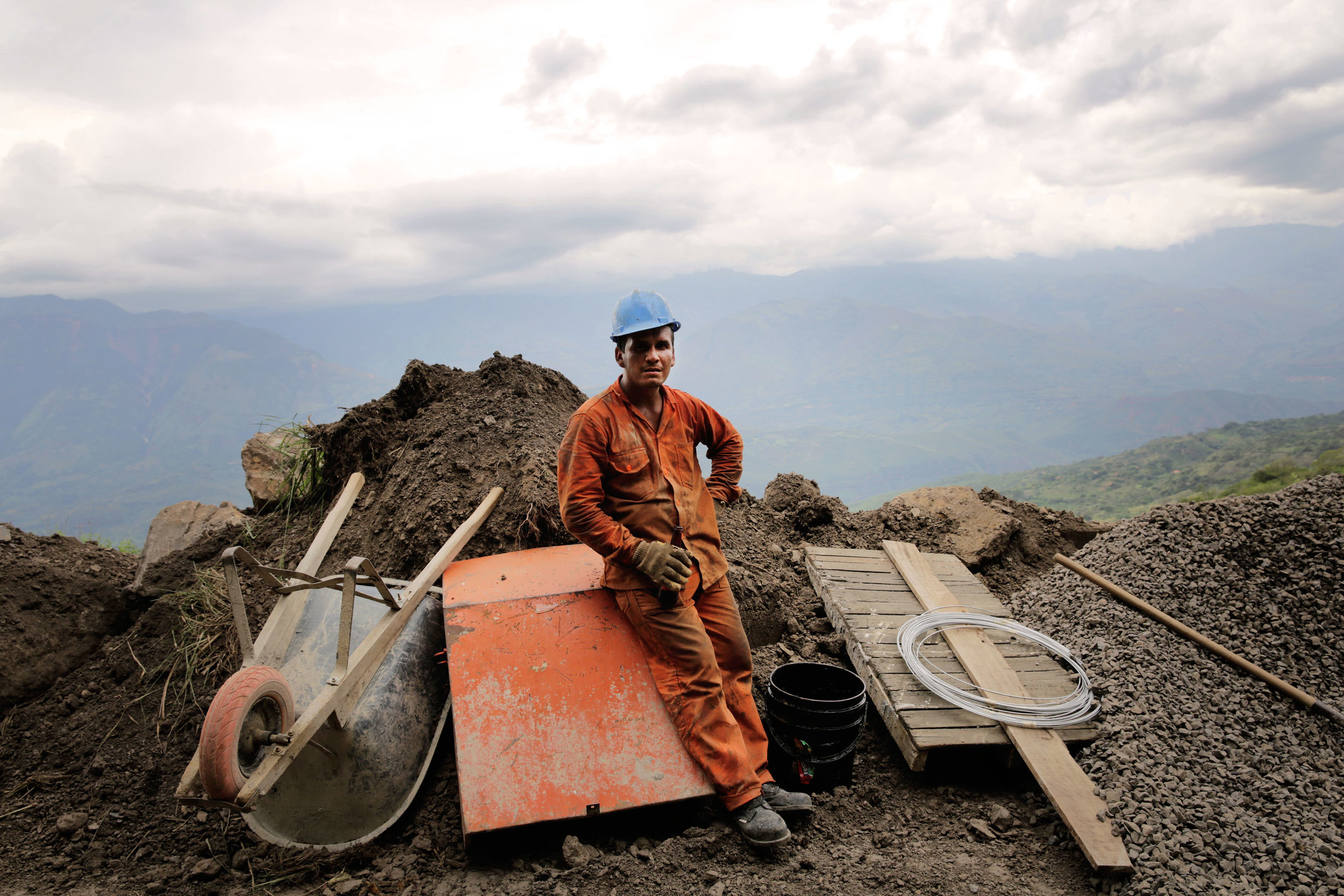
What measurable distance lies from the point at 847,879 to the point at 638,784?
88 centimetres

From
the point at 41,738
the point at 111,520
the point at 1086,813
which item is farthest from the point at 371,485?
the point at 111,520

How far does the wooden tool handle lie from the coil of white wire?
57cm

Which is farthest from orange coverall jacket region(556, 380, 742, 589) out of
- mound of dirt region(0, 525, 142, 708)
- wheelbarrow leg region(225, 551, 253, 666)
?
mound of dirt region(0, 525, 142, 708)

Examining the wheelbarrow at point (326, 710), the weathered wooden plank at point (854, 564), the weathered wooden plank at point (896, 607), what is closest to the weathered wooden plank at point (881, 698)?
the weathered wooden plank at point (896, 607)

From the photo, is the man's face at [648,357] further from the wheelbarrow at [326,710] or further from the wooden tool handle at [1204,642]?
the wooden tool handle at [1204,642]

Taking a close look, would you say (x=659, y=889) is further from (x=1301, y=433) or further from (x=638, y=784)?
(x=1301, y=433)

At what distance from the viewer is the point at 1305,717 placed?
3387 mm

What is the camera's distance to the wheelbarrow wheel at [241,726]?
6.93ft

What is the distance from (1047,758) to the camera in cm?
318

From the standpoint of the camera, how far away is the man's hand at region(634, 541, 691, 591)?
2.81 m

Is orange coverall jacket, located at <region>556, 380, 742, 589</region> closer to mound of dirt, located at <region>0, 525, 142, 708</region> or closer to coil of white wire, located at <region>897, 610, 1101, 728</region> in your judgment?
coil of white wire, located at <region>897, 610, 1101, 728</region>

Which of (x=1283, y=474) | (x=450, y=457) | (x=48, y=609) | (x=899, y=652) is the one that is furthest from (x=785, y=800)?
(x=1283, y=474)

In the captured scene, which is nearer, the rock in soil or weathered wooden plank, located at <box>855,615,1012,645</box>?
weathered wooden plank, located at <box>855,615,1012,645</box>

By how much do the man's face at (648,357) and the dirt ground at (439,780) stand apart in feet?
4.40
